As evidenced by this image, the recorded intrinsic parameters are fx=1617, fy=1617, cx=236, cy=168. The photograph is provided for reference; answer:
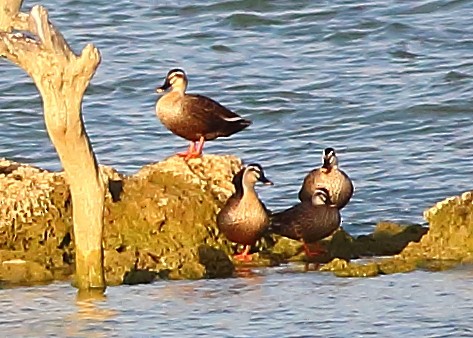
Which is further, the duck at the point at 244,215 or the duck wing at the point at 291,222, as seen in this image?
the duck wing at the point at 291,222

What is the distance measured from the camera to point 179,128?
1399 centimetres

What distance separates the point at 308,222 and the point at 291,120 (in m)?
7.15

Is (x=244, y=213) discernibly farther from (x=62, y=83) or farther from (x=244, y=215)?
(x=62, y=83)

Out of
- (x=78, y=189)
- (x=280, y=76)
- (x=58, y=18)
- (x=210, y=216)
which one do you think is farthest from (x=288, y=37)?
(x=78, y=189)

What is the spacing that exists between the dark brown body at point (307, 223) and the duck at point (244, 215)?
7.0 inches

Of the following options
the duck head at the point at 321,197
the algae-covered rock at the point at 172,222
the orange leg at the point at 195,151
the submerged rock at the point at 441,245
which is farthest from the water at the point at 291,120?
the orange leg at the point at 195,151

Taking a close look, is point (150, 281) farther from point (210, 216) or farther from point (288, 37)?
point (288, 37)

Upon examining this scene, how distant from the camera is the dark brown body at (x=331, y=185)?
13.8 metres

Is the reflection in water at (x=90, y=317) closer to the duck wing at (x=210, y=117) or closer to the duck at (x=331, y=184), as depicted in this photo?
the duck at (x=331, y=184)

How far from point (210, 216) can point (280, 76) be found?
377 inches

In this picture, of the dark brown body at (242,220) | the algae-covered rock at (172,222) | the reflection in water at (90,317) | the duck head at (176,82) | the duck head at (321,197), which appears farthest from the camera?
the duck head at (176,82)

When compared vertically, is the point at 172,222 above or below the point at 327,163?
below

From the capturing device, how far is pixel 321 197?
13367 mm

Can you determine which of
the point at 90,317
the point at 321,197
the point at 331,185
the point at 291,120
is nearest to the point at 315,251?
the point at 321,197
